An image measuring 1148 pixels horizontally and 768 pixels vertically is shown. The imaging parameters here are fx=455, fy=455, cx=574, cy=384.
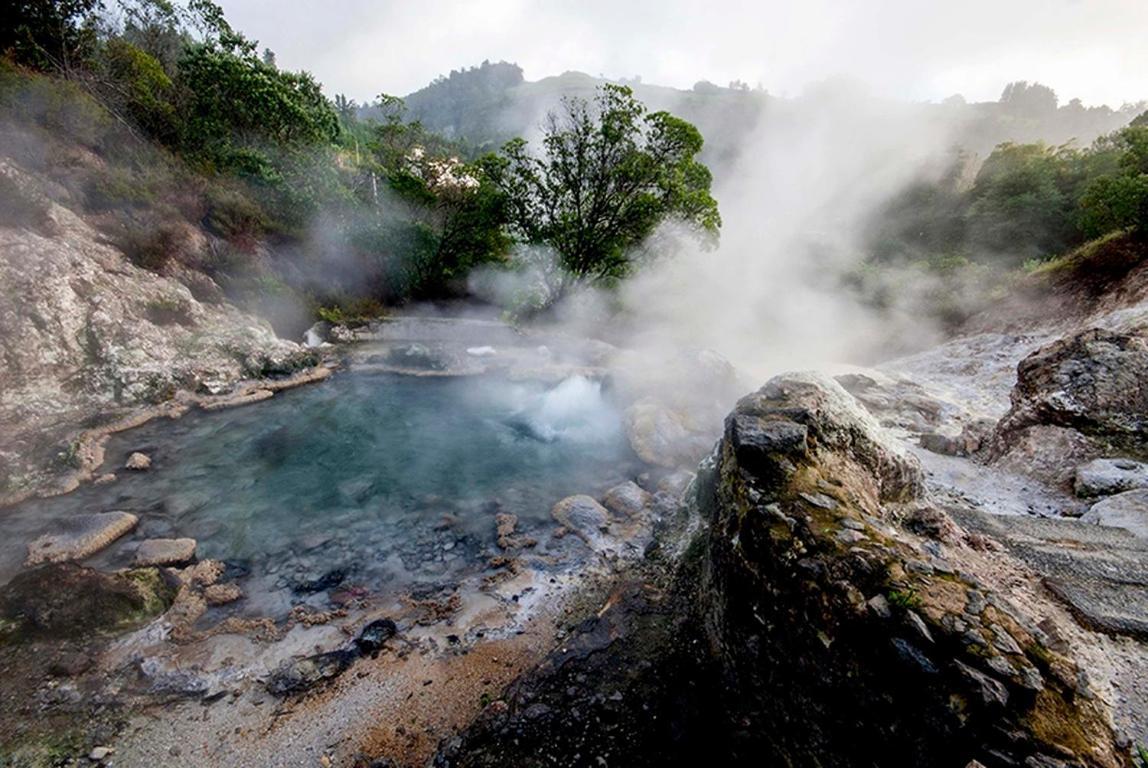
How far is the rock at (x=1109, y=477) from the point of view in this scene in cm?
464

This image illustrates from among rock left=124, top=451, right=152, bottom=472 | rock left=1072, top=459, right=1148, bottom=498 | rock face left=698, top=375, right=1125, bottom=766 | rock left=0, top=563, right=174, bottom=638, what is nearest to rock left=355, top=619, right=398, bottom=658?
rock left=0, top=563, right=174, bottom=638

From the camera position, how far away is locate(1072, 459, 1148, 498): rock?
4637 millimetres

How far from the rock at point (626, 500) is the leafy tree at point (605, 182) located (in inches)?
418

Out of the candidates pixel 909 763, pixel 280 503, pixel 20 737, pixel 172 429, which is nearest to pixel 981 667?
pixel 909 763

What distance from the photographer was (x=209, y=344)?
12227 mm

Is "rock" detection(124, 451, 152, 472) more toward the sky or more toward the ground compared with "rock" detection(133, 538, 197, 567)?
more toward the sky

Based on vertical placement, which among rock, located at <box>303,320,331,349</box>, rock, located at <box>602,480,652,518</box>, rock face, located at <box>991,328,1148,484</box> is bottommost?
rock, located at <box>602,480,652,518</box>

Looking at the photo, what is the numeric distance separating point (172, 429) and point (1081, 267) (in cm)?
2182

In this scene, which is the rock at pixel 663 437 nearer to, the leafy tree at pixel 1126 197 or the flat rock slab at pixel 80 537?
the flat rock slab at pixel 80 537

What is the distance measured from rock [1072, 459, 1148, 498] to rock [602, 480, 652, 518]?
17.0 ft

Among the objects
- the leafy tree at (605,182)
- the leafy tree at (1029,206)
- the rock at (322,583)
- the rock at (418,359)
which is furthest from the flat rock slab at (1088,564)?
the leafy tree at (1029,206)

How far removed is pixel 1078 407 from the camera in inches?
221

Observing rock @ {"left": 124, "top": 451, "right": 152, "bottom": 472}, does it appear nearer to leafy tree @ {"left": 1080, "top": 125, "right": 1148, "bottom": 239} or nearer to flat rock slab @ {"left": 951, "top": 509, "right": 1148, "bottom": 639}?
flat rock slab @ {"left": 951, "top": 509, "right": 1148, "bottom": 639}

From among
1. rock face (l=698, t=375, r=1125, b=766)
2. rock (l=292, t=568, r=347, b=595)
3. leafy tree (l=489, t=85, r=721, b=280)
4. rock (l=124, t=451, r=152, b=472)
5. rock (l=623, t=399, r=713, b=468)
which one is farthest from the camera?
leafy tree (l=489, t=85, r=721, b=280)
